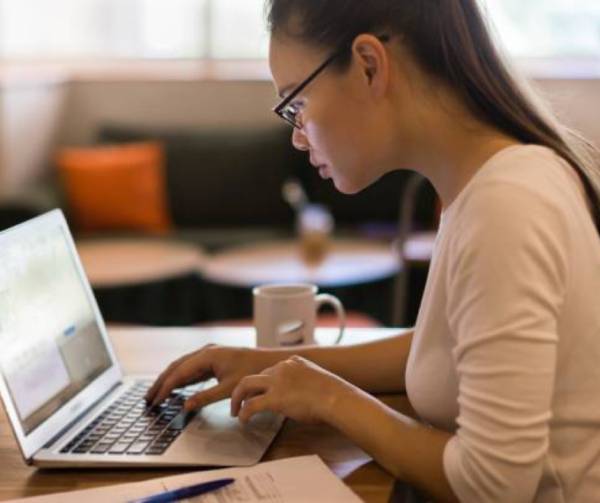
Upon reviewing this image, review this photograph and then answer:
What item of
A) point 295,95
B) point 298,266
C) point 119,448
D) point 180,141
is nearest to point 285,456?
point 119,448

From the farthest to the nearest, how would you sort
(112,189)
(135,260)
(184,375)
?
(112,189), (135,260), (184,375)

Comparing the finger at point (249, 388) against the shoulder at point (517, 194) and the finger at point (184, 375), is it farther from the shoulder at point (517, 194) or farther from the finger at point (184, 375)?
the shoulder at point (517, 194)

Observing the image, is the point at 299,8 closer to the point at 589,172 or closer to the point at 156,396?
A: the point at 589,172

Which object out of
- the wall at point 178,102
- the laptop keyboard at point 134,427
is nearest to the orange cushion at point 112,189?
the wall at point 178,102

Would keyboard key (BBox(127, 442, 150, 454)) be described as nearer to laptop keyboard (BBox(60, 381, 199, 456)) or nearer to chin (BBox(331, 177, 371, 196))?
laptop keyboard (BBox(60, 381, 199, 456))

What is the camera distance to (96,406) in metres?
1.21

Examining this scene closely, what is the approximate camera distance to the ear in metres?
1.01

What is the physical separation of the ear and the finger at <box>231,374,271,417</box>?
310 millimetres

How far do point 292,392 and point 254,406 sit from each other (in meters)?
0.04

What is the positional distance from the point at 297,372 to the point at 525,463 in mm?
262

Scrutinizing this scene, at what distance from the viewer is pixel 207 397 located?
3.81 ft

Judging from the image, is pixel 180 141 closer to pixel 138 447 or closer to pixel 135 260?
pixel 135 260

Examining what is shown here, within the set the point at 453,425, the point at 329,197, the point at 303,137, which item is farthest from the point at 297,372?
the point at 329,197

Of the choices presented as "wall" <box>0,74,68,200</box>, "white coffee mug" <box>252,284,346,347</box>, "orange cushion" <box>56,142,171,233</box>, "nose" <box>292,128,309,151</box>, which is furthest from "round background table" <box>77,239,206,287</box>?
"nose" <box>292,128,309,151</box>
